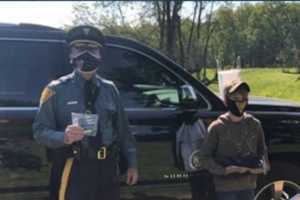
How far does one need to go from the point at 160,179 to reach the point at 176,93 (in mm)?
694

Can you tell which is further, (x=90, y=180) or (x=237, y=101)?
(x=237, y=101)

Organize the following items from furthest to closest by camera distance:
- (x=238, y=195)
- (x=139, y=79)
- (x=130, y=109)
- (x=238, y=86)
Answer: (x=139, y=79), (x=130, y=109), (x=238, y=195), (x=238, y=86)

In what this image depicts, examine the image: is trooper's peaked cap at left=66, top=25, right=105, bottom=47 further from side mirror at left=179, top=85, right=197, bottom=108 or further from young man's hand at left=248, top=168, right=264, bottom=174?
young man's hand at left=248, top=168, right=264, bottom=174

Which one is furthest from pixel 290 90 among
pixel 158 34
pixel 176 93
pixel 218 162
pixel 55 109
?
pixel 158 34

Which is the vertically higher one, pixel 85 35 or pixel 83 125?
pixel 85 35

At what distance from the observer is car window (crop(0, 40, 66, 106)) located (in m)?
4.14

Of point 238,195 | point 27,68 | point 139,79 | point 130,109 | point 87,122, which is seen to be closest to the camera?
point 87,122

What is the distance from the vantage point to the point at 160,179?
442cm

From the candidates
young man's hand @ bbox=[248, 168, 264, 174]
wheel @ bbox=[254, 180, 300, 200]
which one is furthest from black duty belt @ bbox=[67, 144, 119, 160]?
wheel @ bbox=[254, 180, 300, 200]

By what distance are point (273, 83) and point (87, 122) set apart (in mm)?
3532

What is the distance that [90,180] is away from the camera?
329cm

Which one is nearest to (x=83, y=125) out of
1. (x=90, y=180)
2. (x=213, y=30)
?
(x=90, y=180)

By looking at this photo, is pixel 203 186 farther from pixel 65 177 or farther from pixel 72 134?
pixel 72 134

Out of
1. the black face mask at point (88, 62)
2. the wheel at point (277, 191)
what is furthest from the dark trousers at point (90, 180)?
the wheel at point (277, 191)
